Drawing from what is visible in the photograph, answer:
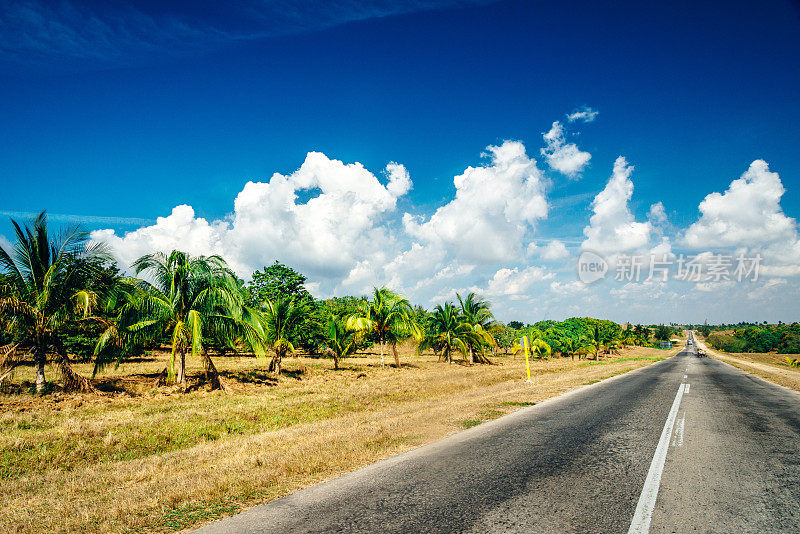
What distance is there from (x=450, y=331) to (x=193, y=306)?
25029 millimetres

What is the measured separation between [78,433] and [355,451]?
301 inches

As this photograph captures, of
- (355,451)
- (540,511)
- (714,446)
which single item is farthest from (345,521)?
(714,446)

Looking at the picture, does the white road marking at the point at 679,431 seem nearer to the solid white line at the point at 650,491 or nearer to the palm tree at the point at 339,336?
the solid white line at the point at 650,491

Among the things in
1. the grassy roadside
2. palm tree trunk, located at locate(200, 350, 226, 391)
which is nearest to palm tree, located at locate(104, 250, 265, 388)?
palm tree trunk, located at locate(200, 350, 226, 391)

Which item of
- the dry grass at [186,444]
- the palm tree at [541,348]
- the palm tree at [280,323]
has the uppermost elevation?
the palm tree at [280,323]

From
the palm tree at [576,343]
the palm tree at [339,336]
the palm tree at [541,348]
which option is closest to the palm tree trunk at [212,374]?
the palm tree at [339,336]

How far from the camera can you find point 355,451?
27.2 ft

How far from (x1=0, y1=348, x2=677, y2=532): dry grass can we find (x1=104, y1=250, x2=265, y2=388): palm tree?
2.31 meters

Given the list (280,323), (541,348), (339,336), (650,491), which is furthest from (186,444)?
(541,348)

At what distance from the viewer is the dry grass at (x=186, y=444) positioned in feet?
18.6

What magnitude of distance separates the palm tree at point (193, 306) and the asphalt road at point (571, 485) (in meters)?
12.6

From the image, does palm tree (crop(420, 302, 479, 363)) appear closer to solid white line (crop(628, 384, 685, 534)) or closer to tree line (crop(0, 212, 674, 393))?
tree line (crop(0, 212, 674, 393))

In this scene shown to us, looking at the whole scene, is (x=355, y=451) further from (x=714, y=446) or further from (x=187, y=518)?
(x=714, y=446)

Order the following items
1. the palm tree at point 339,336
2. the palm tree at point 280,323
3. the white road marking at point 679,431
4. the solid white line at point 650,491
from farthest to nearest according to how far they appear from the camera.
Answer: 1. the palm tree at point 339,336
2. the palm tree at point 280,323
3. the white road marking at point 679,431
4. the solid white line at point 650,491
